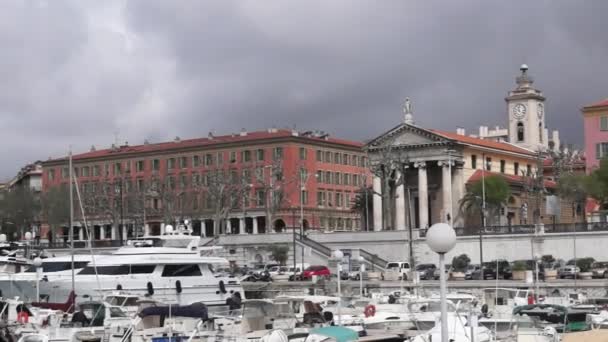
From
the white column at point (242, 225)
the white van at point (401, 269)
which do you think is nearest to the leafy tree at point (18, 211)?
the white column at point (242, 225)

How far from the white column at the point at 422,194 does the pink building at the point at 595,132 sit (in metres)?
13.9

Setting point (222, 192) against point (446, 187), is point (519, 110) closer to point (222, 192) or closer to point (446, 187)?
point (446, 187)

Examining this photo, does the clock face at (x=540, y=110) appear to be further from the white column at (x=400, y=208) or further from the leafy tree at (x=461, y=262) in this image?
the leafy tree at (x=461, y=262)

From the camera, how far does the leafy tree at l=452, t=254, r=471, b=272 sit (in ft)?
252

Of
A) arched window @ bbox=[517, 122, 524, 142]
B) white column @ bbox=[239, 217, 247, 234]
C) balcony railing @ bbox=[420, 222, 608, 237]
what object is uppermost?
arched window @ bbox=[517, 122, 524, 142]

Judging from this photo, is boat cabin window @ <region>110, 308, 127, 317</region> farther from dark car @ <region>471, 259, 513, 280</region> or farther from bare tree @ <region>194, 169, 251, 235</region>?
bare tree @ <region>194, 169, 251, 235</region>

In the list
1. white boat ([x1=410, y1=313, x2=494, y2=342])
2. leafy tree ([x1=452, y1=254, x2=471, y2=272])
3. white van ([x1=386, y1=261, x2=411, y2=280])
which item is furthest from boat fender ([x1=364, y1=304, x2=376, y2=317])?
leafy tree ([x1=452, y1=254, x2=471, y2=272])

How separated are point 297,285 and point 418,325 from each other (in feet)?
95.5

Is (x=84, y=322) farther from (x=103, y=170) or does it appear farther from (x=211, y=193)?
(x=103, y=170)

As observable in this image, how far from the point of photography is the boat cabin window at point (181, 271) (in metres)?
45.1

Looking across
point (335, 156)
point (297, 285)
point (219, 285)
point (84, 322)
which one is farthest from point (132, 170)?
point (84, 322)

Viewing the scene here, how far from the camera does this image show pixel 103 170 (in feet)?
425

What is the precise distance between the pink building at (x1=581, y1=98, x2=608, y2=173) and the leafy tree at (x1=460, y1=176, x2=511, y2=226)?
292 inches

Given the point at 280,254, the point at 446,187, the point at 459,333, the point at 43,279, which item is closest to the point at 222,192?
the point at 280,254
